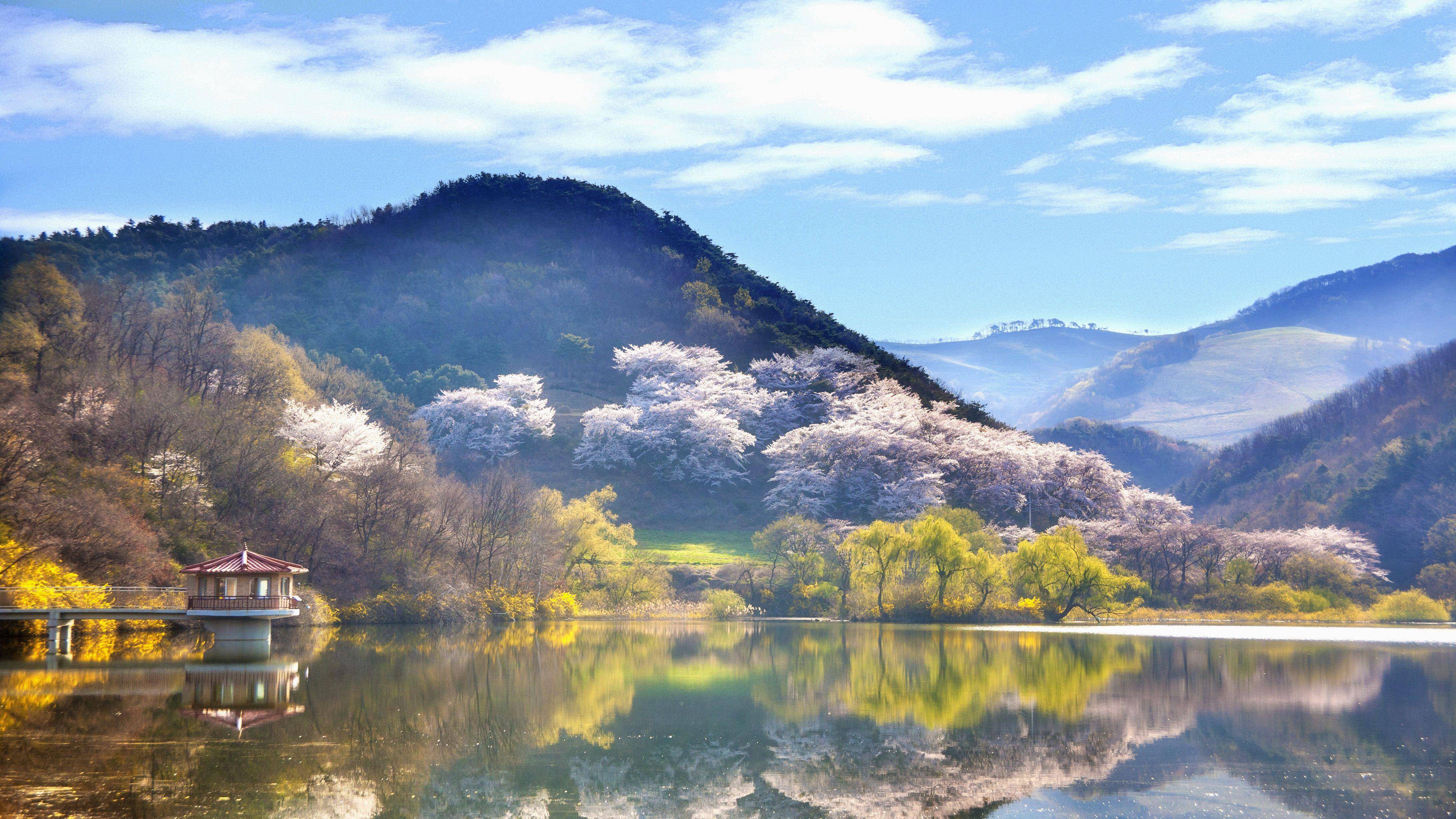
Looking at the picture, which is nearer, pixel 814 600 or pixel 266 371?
pixel 814 600

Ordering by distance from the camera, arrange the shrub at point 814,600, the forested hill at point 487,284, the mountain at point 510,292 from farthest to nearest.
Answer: the forested hill at point 487,284
the mountain at point 510,292
the shrub at point 814,600

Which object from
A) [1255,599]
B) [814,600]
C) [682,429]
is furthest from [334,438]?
[1255,599]

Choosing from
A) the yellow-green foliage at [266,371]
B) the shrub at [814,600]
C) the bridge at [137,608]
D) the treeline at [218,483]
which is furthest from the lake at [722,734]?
the yellow-green foliage at [266,371]

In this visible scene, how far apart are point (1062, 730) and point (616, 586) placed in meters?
38.5

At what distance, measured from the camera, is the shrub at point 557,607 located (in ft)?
180

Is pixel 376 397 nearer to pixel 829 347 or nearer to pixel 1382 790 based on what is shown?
pixel 829 347

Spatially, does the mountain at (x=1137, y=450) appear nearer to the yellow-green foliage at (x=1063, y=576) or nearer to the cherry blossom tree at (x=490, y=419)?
the cherry blossom tree at (x=490, y=419)

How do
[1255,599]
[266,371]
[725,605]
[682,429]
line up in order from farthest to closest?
[682,429]
[266,371]
[1255,599]
[725,605]

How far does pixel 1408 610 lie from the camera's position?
59.2 meters

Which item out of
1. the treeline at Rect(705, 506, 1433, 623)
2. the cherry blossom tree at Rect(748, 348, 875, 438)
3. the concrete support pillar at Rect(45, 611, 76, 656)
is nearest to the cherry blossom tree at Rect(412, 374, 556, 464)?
the cherry blossom tree at Rect(748, 348, 875, 438)

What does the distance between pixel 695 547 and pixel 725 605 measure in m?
11.3

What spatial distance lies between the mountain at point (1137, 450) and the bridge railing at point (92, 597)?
439 feet

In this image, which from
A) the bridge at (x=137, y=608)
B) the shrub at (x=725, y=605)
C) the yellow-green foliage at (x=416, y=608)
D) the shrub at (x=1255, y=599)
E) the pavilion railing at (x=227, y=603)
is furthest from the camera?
the shrub at (x=725, y=605)

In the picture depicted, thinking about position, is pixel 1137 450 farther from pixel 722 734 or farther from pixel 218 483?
pixel 722 734
